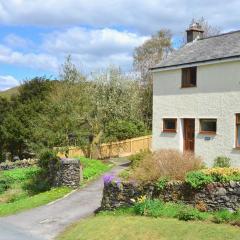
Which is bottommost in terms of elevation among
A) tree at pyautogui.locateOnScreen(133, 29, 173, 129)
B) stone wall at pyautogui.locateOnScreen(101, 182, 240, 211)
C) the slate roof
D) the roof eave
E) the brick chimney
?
stone wall at pyautogui.locateOnScreen(101, 182, 240, 211)

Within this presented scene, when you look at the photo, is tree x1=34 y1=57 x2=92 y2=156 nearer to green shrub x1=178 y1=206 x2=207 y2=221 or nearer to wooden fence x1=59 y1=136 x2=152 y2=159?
wooden fence x1=59 y1=136 x2=152 y2=159

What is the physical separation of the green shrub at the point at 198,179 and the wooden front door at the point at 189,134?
12.1 meters

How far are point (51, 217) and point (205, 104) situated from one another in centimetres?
1165

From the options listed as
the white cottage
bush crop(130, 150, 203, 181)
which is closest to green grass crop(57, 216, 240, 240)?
bush crop(130, 150, 203, 181)

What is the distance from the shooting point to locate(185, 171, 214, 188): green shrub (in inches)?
667

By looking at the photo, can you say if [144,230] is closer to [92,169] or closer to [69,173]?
[69,173]

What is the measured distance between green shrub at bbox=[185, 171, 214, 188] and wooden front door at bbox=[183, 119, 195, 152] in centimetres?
1213

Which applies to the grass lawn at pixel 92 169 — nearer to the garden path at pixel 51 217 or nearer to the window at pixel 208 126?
the garden path at pixel 51 217

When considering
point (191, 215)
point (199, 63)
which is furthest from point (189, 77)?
point (191, 215)

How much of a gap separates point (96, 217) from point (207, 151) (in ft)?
34.8

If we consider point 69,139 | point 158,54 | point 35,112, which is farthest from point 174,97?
point 158,54

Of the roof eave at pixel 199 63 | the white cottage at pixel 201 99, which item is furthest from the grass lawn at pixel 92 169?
the roof eave at pixel 199 63

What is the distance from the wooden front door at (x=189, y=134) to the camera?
29.5m

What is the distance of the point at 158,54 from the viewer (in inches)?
2447
